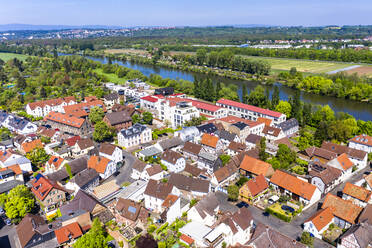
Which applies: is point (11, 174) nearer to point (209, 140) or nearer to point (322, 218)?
point (209, 140)

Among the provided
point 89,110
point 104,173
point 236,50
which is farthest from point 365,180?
point 236,50

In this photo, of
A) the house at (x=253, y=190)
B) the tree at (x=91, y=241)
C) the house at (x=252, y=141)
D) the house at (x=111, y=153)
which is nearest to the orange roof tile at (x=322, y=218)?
the house at (x=253, y=190)

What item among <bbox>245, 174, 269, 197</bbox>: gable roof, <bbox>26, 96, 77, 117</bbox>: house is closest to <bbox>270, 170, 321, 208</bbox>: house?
<bbox>245, 174, 269, 197</bbox>: gable roof

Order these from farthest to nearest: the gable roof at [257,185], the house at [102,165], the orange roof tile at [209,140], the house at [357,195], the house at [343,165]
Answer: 1. the orange roof tile at [209,140]
2. the house at [102,165]
3. the house at [343,165]
4. the gable roof at [257,185]
5. the house at [357,195]

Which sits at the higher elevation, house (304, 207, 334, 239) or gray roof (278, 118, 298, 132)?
gray roof (278, 118, 298, 132)

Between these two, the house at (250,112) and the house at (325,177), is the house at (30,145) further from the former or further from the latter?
the house at (325,177)

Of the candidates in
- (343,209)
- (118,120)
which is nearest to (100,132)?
(118,120)

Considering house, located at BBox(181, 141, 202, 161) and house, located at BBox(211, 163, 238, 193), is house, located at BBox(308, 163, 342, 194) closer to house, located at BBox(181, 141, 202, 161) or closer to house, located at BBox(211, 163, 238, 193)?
house, located at BBox(211, 163, 238, 193)
